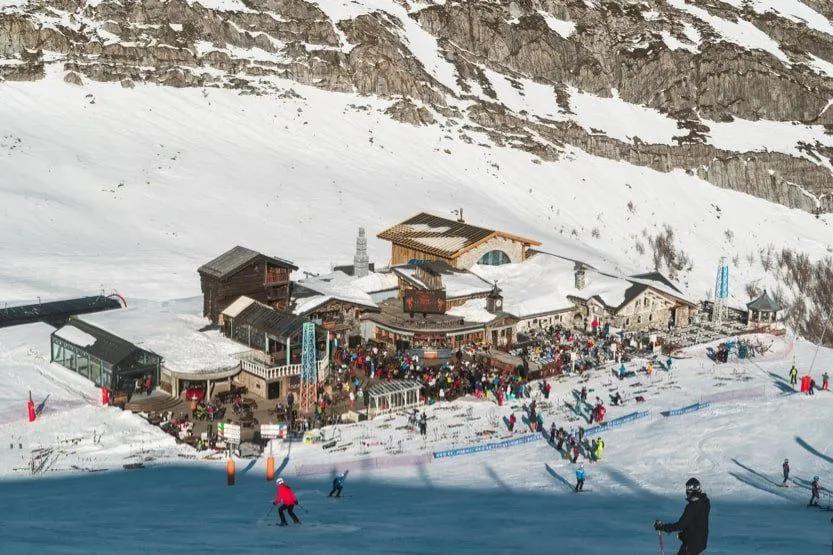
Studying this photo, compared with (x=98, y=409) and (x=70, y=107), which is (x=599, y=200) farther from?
(x=98, y=409)

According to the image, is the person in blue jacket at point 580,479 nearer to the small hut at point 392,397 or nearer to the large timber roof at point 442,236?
the small hut at point 392,397

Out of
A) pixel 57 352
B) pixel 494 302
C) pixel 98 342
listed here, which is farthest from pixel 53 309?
pixel 494 302

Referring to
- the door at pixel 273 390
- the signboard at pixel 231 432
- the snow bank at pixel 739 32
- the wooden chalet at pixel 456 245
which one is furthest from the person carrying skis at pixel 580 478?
the snow bank at pixel 739 32

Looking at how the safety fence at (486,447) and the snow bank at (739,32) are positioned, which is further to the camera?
the snow bank at (739,32)

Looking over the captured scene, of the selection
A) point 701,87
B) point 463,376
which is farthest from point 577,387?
point 701,87

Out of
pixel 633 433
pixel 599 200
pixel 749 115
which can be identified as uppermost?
pixel 749 115
